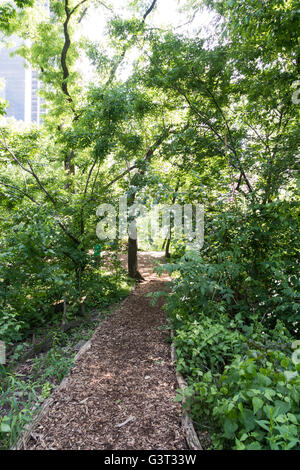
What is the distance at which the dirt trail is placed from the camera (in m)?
2.03

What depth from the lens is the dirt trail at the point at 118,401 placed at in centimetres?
203

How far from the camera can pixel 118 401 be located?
8.07 feet

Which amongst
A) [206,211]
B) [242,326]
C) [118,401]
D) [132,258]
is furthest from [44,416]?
[132,258]

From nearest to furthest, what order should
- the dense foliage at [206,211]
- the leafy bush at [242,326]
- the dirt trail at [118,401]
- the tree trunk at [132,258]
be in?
the leafy bush at [242,326] < the dirt trail at [118,401] < the dense foliage at [206,211] < the tree trunk at [132,258]

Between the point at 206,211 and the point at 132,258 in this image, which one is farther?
the point at 132,258

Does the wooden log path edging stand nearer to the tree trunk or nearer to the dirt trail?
the dirt trail

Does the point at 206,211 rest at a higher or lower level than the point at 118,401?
higher

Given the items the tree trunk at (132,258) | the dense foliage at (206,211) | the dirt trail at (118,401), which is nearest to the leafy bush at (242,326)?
the dense foliage at (206,211)

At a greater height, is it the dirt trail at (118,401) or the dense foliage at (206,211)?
the dense foliage at (206,211)

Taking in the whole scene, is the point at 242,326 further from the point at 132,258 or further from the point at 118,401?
the point at 132,258

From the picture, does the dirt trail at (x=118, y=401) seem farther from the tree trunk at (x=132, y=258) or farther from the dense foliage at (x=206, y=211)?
the tree trunk at (x=132, y=258)

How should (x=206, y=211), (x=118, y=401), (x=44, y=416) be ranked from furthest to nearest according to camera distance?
1. (x=206, y=211)
2. (x=118, y=401)
3. (x=44, y=416)

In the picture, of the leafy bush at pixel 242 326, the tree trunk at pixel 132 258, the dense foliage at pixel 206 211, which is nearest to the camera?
the leafy bush at pixel 242 326

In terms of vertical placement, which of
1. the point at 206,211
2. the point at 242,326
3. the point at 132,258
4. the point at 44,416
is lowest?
the point at 44,416
